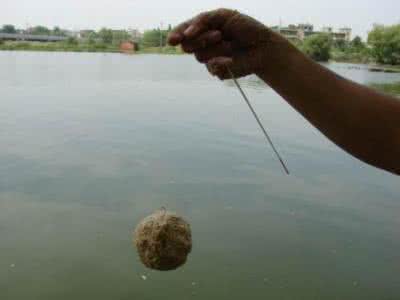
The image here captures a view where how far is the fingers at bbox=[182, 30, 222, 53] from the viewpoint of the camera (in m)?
1.71

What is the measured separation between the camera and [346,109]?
1.62 meters

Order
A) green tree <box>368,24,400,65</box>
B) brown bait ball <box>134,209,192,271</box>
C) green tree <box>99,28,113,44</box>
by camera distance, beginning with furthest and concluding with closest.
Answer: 1. green tree <box>99,28,113,44</box>
2. green tree <box>368,24,400,65</box>
3. brown bait ball <box>134,209,192,271</box>

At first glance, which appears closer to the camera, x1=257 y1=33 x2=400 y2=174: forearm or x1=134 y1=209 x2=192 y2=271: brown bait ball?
x1=257 y1=33 x2=400 y2=174: forearm

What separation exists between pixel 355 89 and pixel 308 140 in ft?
49.4

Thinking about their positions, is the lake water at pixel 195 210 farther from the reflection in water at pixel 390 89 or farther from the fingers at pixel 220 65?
the reflection in water at pixel 390 89

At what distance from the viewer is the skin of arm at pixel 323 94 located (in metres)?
1.62

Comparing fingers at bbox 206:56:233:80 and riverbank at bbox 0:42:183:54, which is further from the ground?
riverbank at bbox 0:42:183:54

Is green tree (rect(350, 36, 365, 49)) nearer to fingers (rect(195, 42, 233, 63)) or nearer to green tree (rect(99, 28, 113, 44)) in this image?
green tree (rect(99, 28, 113, 44))

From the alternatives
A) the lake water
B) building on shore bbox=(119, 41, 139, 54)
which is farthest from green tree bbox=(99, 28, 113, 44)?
the lake water

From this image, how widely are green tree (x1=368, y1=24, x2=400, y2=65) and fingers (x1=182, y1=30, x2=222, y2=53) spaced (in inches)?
3883

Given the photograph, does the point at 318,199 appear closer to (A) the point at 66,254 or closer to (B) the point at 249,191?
(B) the point at 249,191

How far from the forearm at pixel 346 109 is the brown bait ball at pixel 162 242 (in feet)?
2.97

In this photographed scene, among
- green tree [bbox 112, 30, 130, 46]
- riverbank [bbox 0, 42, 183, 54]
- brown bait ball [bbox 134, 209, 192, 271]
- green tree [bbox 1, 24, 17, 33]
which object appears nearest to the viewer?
brown bait ball [bbox 134, 209, 192, 271]

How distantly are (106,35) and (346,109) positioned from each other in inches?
5404
